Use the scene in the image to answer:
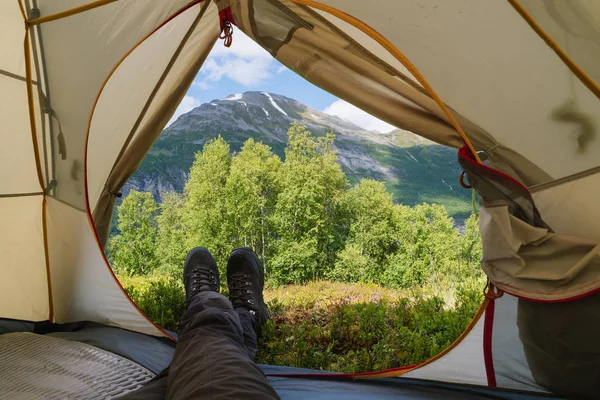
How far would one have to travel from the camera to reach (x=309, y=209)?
873cm

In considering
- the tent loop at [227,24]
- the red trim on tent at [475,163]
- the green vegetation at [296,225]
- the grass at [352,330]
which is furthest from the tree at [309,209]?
the red trim on tent at [475,163]

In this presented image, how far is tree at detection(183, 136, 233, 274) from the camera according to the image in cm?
881

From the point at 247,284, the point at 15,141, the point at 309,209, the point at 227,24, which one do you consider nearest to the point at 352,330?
the point at 247,284

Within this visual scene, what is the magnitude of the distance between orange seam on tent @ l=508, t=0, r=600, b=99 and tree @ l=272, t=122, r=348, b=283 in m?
7.63

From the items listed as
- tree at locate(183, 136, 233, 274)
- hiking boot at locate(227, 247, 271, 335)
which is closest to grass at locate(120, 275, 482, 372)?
hiking boot at locate(227, 247, 271, 335)

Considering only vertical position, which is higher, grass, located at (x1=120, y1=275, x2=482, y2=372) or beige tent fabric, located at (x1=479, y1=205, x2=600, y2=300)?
beige tent fabric, located at (x1=479, y1=205, x2=600, y2=300)

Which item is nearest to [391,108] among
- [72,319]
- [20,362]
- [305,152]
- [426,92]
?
[426,92]

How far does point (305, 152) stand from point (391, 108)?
7.81m

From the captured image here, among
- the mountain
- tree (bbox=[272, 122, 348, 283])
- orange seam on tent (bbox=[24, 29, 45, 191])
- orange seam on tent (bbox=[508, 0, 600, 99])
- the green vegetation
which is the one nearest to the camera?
orange seam on tent (bbox=[508, 0, 600, 99])

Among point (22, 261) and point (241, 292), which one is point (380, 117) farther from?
point (22, 261)

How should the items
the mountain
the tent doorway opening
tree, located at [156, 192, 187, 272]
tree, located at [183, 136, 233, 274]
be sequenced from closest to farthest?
the tent doorway opening
tree, located at [183, 136, 233, 274]
tree, located at [156, 192, 187, 272]
the mountain

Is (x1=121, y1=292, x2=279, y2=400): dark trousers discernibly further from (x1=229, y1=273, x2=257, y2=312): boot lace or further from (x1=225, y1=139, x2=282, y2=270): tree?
(x1=225, y1=139, x2=282, y2=270): tree

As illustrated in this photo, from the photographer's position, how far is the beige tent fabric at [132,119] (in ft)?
5.61

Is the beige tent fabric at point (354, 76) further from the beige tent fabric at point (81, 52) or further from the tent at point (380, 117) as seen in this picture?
the beige tent fabric at point (81, 52)
